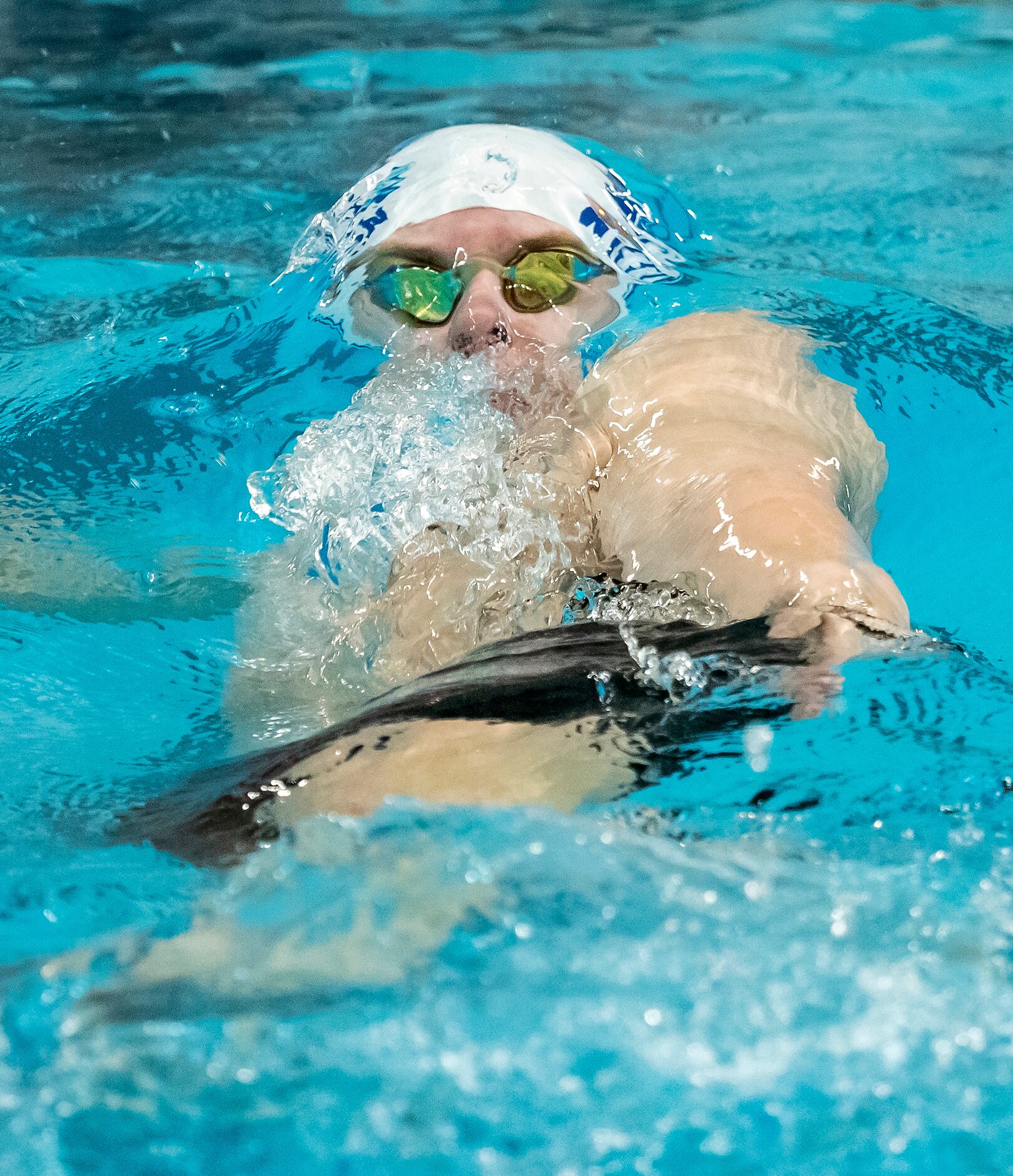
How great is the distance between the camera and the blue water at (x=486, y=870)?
96cm

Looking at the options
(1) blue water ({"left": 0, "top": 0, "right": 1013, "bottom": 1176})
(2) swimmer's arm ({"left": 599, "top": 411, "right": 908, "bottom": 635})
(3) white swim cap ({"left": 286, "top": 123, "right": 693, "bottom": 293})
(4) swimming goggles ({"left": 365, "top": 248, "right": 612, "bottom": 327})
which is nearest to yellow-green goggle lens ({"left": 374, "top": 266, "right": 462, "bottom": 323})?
(4) swimming goggles ({"left": 365, "top": 248, "right": 612, "bottom": 327})

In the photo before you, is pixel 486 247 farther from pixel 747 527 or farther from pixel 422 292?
pixel 747 527

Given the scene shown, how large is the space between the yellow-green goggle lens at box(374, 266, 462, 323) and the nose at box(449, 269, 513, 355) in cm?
6

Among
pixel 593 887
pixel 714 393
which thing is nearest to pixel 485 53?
pixel 714 393

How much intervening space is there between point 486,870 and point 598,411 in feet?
3.57

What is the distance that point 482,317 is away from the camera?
229cm

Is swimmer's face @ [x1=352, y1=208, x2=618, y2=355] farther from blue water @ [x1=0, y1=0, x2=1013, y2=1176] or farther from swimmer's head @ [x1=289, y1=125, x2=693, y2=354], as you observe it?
blue water @ [x1=0, y1=0, x2=1013, y2=1176]

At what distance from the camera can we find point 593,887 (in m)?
1.16

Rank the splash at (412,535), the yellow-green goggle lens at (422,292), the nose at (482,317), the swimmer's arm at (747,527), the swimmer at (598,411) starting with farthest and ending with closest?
the yellow-green goggle lens at (422,292)
the nose at (482,317)
the splash at (412,535)
the swimmer at (598,411)
the swimmer's arm at (747,527)

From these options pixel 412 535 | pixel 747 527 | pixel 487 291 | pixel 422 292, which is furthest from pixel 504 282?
pixel 747 527

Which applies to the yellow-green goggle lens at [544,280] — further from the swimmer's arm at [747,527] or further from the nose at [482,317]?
the swimmer's arm at [747,527]

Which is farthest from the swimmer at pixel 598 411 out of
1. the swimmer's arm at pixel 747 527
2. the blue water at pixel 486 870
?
the blue water at pixel 486 870

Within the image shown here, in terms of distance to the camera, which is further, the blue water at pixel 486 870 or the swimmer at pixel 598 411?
the swimmer at pixel 598 411

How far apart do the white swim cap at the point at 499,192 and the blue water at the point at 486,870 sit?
12.3 inches
